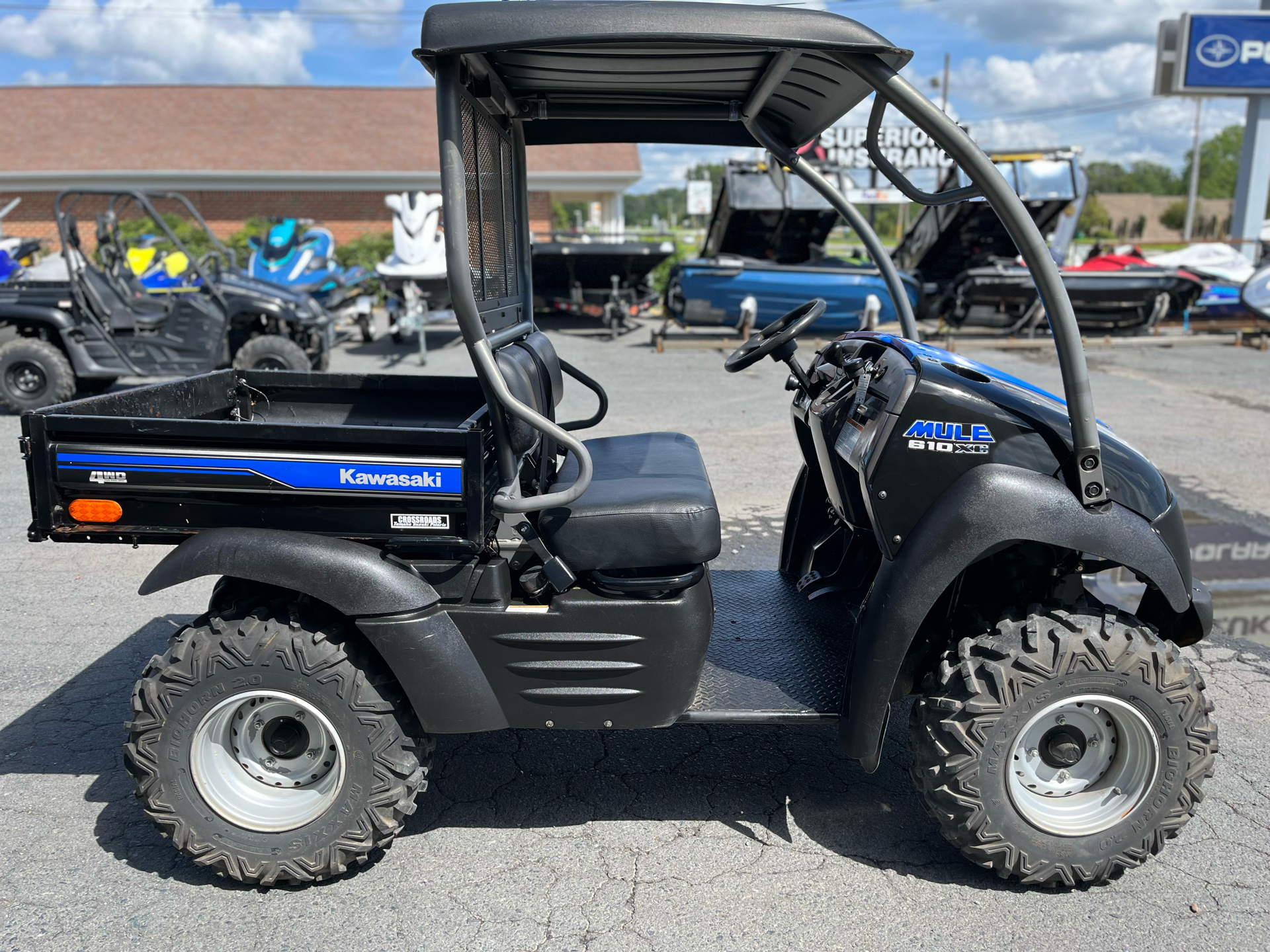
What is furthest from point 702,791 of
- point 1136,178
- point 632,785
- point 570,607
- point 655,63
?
point 1136,178

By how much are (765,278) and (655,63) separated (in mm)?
10709

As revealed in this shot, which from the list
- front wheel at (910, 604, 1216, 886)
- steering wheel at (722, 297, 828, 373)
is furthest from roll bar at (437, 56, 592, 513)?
front wheel at (910, 604, 1216, 886)

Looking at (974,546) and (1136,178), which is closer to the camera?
(974,546)

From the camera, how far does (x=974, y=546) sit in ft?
7.93

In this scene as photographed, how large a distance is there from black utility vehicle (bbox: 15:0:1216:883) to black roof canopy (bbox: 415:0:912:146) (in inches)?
1.4

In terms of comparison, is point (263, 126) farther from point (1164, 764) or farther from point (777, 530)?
point (1164, 764)

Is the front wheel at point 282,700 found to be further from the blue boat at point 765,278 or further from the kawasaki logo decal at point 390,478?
the blue boat at point 765,278

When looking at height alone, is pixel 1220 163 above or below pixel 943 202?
above

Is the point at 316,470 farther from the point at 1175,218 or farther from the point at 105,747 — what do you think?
the point at 1175,218

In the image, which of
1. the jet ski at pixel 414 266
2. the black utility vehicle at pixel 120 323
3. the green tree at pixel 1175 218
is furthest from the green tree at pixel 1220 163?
the black utility vehicle at pixel 120 323

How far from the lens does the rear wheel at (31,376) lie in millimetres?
8586

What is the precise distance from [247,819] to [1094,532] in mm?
2340

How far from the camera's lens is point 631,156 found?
26469mm

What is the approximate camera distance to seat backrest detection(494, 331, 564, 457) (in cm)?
265
